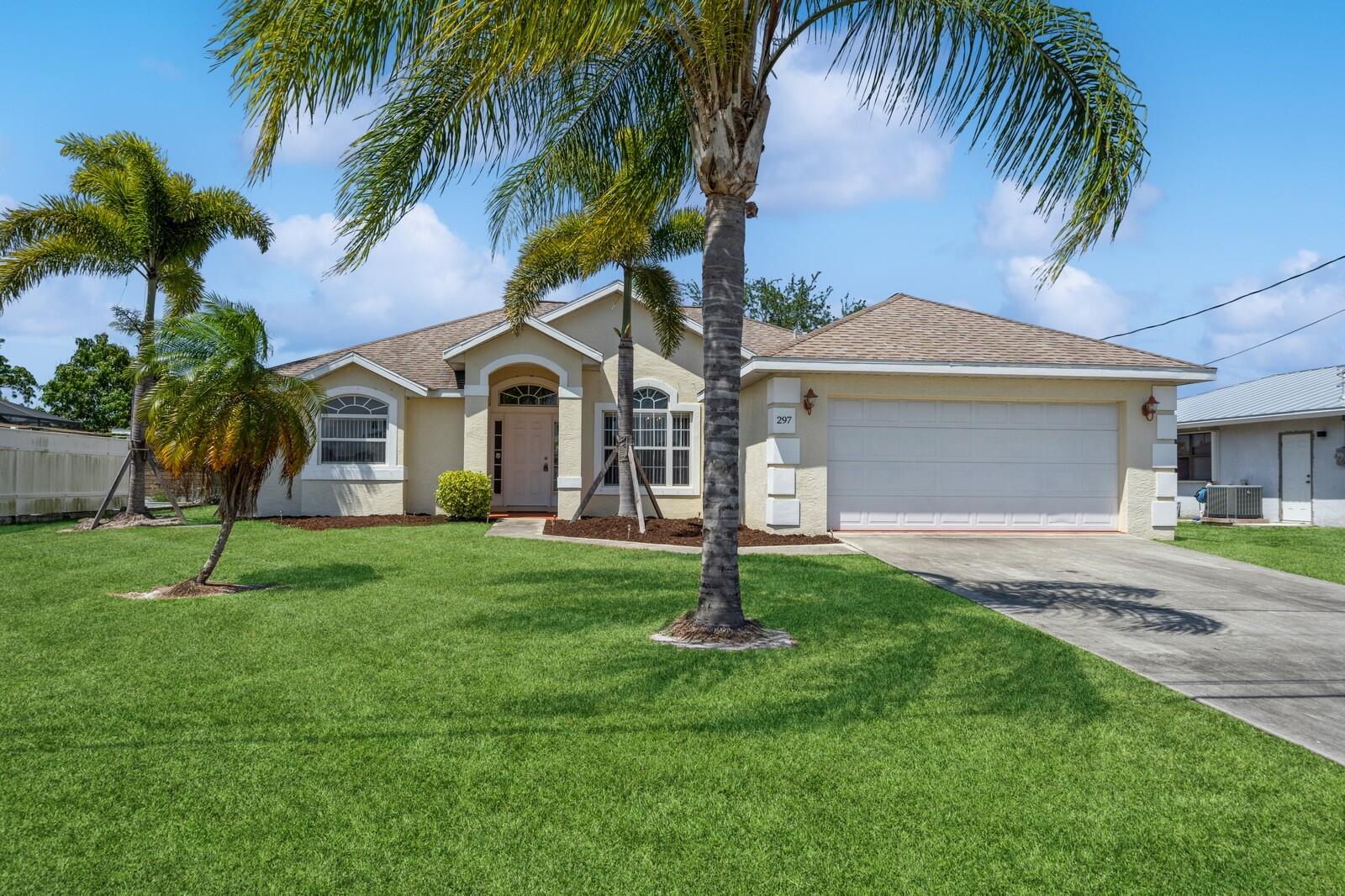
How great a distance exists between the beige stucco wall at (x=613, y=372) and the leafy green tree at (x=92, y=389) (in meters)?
27.5

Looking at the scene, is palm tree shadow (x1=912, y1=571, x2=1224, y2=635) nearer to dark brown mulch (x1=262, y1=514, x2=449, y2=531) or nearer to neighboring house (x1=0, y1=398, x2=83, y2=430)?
dark brown mulch (x1=262, y1=514, x2=449, y2=531)

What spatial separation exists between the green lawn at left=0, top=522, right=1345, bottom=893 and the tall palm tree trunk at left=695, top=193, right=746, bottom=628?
778 mm

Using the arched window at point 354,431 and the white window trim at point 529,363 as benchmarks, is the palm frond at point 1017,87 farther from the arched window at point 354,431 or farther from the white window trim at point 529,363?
the arched window at point 354,431

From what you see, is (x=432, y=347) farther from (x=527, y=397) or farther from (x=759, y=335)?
(x=759, y=335)

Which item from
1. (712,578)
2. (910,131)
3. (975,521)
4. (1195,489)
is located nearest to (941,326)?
(975,521)

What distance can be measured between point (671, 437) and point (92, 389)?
31535mm

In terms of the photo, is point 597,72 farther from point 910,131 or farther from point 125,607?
point 125,607

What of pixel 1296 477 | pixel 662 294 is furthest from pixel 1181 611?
pixel 1296 477

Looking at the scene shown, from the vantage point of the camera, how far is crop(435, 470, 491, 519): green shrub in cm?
1777

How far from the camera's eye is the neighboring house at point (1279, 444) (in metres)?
20.3

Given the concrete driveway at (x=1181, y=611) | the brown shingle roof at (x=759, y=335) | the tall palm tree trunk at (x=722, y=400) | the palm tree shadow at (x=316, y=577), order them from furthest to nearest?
the brown shingle roof at (x=759, y=335), the palm tree shadow at (x=316, y=577), the tall palm tree trunk at (x=722, y=400), the concrete driveway at (x=1181, y=611)

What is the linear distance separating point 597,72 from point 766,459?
750cm

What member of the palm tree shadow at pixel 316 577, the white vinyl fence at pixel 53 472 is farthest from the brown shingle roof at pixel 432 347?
the palm tree shadow at pixel 316 577

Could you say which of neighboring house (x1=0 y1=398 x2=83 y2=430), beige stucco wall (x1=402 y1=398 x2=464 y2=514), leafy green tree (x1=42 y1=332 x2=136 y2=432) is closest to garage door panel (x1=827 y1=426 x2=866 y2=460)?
beige stucco wall (x1=402 y1=398 x2=464 y2=514)
